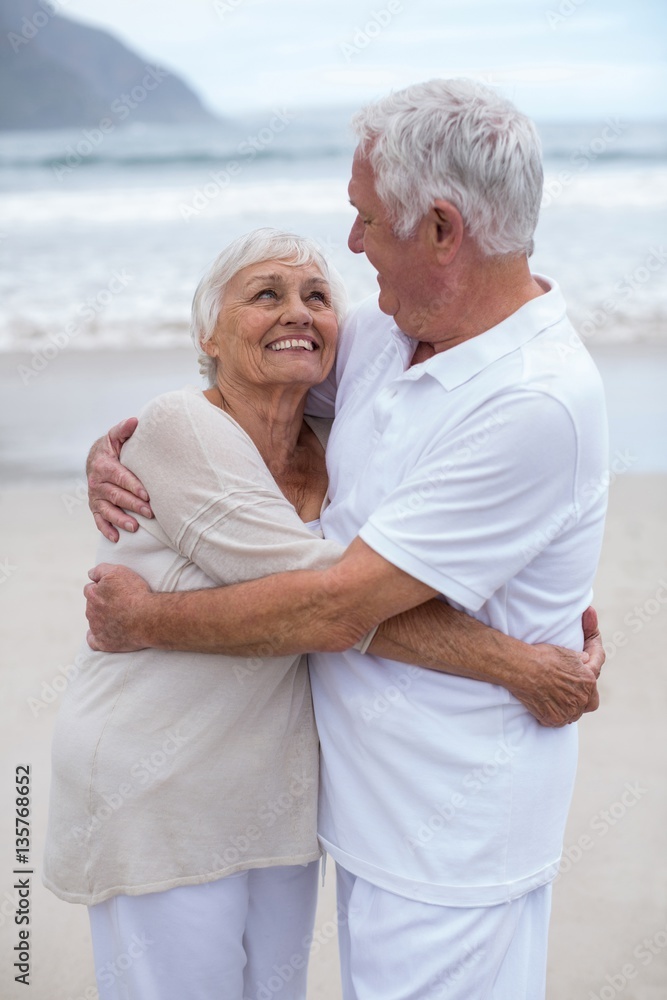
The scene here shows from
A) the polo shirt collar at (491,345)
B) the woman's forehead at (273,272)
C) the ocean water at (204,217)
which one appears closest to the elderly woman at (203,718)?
the woman's forehead at (273,272)

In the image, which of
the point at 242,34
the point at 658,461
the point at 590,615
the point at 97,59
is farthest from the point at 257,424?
the point at 97,59

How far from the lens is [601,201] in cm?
1512

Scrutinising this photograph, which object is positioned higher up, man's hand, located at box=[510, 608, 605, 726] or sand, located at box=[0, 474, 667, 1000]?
man's hand, located at box=[510, 608, 605, 726]

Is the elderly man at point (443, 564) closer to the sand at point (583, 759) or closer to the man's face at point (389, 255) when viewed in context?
the man's face at point (389, 255)

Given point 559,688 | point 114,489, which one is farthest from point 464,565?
point 114,489

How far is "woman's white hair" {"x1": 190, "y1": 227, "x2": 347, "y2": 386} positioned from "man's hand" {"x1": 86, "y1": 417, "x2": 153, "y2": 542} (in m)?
0.25

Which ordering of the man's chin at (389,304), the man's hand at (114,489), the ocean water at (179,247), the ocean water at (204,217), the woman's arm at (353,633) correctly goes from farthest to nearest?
1. the ocean water at (204,217)
2. the ocean water at (179,247)
3. the man's hand at (114,489)
4. the man's chin at (389,304)
5. the woman's arm at (353,633)

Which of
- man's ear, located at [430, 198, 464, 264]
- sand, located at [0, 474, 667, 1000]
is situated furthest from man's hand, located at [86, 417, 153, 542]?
sand, located at [0, 474, 667, 1000]

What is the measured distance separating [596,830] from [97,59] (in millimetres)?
22692

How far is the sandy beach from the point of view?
3193mm

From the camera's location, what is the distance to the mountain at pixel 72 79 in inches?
855

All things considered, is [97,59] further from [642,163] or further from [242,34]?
[642,163]

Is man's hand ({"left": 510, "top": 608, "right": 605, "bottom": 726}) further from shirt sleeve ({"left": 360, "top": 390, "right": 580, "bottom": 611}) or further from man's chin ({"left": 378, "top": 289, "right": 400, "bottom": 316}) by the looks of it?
man's chin ({"left": 378, "top": 289, "right": 400, "bottom": 316})

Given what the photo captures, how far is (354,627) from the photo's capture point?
179 cm
